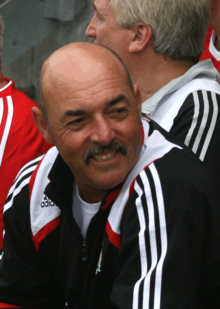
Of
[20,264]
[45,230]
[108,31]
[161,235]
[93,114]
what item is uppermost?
[93,114]

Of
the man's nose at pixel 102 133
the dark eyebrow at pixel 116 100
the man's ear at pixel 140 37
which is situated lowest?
the man's ear at pixel 140 37

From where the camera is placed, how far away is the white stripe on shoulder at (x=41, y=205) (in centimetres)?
174

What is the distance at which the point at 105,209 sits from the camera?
5.21 feet

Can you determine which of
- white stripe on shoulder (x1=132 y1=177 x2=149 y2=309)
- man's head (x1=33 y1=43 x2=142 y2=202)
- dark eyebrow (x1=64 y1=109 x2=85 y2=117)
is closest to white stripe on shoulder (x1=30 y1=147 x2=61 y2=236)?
man's head (x1=33 y1=43 x2=142 y2=202)

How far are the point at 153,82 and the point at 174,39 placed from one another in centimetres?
23

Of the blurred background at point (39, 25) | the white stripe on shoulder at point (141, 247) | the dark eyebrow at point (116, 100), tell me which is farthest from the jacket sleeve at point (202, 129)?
the blurred background at point (39, 25)

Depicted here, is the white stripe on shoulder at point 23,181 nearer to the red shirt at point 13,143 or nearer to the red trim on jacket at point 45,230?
the red trim on jacket at point 45,230

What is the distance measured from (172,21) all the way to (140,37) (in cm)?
17

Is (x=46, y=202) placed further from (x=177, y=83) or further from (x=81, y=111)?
(x=177, y=83)

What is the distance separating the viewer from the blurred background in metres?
3.98

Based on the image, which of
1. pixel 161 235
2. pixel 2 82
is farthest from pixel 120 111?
pixel 2 82

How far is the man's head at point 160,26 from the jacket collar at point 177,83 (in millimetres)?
147

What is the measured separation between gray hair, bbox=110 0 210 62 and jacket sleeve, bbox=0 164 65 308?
0.89m

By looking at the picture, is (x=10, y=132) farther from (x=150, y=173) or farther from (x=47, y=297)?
(x=150, y=173)
